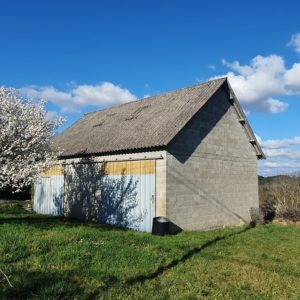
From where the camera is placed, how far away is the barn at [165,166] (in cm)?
1490

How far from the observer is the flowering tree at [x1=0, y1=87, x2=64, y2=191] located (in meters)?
12.4

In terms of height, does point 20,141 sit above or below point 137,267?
above

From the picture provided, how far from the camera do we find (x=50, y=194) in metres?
20.8

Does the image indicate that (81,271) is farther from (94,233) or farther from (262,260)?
(262,260)

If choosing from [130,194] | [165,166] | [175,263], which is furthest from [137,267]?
[130,194]

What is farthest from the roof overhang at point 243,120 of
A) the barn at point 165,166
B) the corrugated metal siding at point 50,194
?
the corrugated metal siding at point 50,194

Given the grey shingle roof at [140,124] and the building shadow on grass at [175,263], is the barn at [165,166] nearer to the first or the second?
the grey shingle roof at [140,124]

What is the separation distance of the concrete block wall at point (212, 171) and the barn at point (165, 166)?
39 millimetres

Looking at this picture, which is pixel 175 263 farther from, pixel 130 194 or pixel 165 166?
pixel 130 194

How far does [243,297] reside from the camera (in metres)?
7.17

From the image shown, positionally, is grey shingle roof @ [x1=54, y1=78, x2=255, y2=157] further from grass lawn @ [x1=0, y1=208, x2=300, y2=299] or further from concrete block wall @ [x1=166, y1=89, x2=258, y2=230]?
grass lawn @ [x1=0, y1=208, x2=300, y2=299]

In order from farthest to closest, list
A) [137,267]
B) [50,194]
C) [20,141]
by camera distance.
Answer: [50,194] < [20,141] < [137,267]

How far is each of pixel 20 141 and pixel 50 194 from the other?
8501 millimetres

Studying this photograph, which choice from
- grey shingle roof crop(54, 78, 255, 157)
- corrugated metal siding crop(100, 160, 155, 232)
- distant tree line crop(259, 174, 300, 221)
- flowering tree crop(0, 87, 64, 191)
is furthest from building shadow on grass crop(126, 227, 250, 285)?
distant tree line crop(259, 174, 300, 221)
